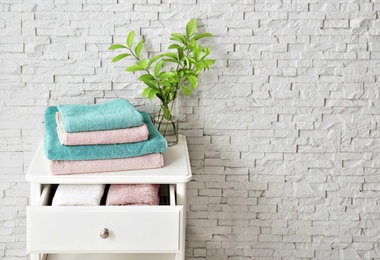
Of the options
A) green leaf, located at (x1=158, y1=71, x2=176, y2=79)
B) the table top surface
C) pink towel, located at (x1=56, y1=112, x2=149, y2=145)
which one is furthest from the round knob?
green leaf, located at (x1=158, y1=71, x2=176, y2=79)

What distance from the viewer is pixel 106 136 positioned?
5.83 ft

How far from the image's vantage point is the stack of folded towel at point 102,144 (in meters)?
1.76

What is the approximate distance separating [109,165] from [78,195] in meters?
0.12

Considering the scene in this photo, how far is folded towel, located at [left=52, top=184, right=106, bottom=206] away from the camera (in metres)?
1.74

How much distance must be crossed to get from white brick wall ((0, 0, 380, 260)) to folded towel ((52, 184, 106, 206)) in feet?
1.14

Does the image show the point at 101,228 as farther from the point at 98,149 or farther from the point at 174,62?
the point at 174,62

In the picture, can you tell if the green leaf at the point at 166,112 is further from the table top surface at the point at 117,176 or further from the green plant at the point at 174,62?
the table top surface at the point at 117,176

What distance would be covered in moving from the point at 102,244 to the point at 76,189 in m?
0.17

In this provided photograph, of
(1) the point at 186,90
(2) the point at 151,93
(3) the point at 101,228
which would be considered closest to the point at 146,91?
(2) the point at 151,93

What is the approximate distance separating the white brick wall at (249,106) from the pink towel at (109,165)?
308 millimetres

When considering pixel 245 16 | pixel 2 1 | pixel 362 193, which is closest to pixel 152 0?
pixel 245 16

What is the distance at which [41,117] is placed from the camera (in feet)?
6.78

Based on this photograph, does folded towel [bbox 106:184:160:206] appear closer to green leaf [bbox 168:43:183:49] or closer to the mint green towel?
the mint green towel

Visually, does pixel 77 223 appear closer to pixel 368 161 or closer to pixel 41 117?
pixel 41 117
